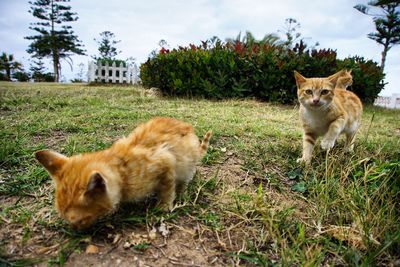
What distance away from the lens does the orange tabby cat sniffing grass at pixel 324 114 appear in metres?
3.54

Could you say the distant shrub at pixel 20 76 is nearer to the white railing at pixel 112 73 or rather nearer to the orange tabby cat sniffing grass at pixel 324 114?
the white railing at pixel 112 73

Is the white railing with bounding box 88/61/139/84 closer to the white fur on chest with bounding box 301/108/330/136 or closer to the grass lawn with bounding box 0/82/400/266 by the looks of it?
the grass lawn with bounding box 0/82/400/266

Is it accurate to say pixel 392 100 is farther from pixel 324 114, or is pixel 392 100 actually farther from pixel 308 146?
pixel 308 146

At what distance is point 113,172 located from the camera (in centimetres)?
194

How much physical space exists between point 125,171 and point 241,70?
7.25m

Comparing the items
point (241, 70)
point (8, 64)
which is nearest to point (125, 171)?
point (241, 70)

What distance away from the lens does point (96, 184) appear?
169 cm

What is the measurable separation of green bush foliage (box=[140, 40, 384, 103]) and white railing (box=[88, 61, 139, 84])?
340 inches

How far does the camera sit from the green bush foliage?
8.60m

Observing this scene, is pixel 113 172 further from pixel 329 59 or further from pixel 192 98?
pixel 329 59

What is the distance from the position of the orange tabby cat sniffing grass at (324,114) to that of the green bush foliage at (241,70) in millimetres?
4506

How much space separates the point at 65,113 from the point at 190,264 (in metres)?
4.14

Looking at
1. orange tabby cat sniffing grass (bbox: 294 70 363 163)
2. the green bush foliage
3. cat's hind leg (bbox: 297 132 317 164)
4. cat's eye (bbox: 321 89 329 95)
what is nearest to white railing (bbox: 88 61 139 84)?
the green bush foliage

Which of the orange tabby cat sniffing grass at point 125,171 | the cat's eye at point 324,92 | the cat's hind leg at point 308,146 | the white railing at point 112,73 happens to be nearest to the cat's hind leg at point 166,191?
the orange tabby cat sniffing grass at point 125,171
